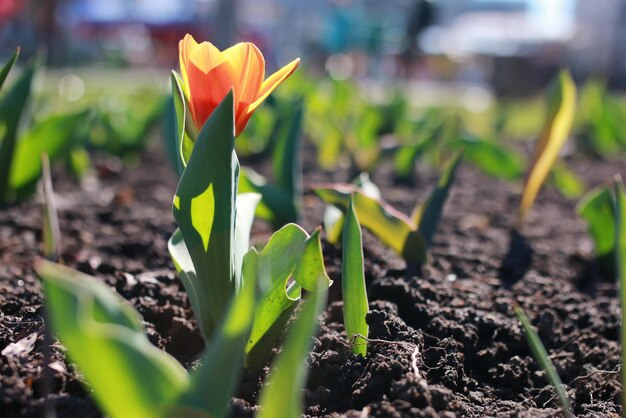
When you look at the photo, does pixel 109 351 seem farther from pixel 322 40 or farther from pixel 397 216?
pixel 322 40

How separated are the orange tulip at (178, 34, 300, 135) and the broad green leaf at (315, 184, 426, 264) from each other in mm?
630

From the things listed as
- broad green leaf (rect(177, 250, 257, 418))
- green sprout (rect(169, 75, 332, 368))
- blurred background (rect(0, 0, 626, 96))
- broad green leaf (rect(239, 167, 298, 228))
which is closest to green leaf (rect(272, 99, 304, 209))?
broad green leaf (rect(239, 167, 298, 228))

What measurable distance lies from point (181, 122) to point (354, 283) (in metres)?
0.37

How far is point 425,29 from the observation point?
9.03 meters

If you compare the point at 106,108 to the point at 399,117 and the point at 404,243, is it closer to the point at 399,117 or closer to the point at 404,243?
the point at 399,117

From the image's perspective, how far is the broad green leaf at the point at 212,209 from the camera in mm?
1026

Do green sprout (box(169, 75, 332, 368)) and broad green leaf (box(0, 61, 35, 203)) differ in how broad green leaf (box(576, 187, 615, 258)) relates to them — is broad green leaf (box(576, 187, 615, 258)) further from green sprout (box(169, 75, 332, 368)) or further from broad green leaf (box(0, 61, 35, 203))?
broad green leaf (box(0, 61, 35, 203))

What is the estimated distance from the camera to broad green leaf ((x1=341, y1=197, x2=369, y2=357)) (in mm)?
1188

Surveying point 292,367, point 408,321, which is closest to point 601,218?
point 408,321

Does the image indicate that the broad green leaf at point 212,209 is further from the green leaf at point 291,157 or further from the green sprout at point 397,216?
the green leaf at point 291,157

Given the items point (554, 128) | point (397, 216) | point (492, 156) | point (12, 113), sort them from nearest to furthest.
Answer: point (397, 216)
point (12, 113)
point (554, 128)
point (492, 156)

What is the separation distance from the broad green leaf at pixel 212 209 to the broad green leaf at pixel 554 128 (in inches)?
53.3

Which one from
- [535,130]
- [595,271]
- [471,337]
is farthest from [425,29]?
[471,337]

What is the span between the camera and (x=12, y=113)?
213cm
